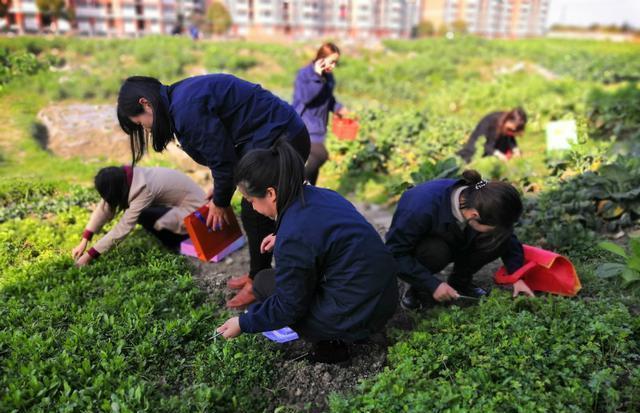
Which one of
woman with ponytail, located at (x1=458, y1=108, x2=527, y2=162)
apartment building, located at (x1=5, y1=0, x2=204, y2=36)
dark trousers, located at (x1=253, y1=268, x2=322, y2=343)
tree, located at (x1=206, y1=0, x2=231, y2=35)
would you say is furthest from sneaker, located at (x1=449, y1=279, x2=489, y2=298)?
tree, located at (x1=206, y1=0, x2=231, y2=35)

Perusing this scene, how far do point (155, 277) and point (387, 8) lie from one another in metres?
63.2

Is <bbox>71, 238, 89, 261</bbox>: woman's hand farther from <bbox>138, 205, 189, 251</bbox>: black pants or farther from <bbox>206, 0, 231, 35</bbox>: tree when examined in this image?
<bbox>206, 0, 231, 35</bbox>: tree

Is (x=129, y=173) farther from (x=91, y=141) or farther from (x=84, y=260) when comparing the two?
(x=91, y=141)

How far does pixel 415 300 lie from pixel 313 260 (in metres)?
1.37

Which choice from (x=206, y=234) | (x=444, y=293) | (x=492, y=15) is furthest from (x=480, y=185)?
(x=492, y=15)

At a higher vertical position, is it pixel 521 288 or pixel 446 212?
pixel 446 212

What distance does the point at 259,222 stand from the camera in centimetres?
334

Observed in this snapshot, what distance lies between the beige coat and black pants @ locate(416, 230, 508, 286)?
6.52 feet

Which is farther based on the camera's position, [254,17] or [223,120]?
[254,17]

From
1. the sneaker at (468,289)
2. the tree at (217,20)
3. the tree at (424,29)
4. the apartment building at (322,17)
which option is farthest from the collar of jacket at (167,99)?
the tree at (424,29)

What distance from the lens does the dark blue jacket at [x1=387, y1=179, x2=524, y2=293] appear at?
9.96 ft

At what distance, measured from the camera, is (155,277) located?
147 inches

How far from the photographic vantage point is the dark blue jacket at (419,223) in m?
3.04

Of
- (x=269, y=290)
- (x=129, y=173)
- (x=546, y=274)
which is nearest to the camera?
(x=269, y=290)
